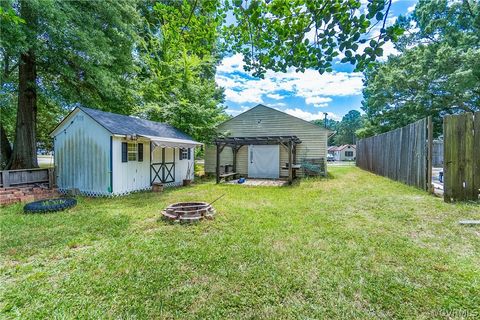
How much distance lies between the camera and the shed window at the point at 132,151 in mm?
9055

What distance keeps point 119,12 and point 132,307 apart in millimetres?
12081

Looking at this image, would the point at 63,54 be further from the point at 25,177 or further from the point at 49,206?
the point at 49,206

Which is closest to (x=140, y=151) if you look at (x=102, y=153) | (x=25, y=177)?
(x=102, y=153)

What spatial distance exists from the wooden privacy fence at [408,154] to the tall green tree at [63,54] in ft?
39.7

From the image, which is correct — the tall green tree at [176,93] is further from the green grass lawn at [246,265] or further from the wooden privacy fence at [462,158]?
the wooden privacy fence at [462,158]

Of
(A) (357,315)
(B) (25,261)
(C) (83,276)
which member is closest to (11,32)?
(B) (25,261)

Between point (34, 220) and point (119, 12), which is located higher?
point (119, 12)

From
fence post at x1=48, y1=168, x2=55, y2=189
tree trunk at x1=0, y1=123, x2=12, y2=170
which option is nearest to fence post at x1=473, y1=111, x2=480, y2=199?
fence post at x1=48, y1=168, x2=55, y2=189

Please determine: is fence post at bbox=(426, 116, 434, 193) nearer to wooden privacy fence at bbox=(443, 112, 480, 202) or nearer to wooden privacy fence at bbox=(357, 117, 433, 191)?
wooden privacy fence at bbox=(357, 117, 433, 191)

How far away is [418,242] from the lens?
156 inches

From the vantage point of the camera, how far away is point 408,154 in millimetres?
9055

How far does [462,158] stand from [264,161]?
9673mm

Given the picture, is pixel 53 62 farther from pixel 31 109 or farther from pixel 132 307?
pixel 132 307

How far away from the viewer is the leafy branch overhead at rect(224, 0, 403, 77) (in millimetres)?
2074
